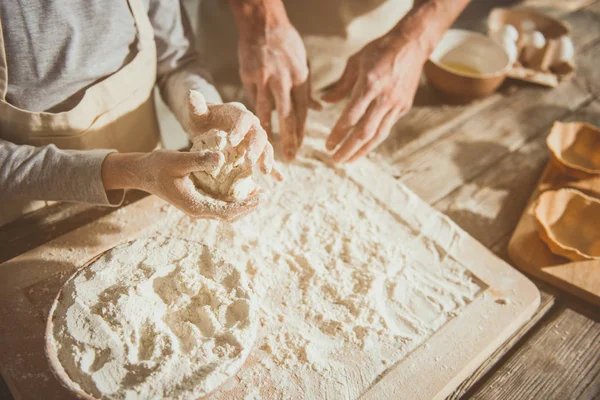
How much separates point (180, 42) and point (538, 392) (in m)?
1.43

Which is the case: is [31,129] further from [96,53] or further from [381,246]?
[381,246]

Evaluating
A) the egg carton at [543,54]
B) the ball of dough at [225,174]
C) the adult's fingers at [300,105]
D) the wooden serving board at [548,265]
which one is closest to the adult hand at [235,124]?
the ball of dough at [225,174]

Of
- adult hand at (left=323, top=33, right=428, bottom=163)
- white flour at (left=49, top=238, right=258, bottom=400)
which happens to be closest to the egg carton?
adult hand at (left=323, top=33, right=428, bottom=163)

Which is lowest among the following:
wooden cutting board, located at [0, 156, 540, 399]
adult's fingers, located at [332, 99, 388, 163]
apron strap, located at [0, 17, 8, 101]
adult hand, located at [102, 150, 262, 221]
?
wooden cutting board, located at [0, 156, 540, 399]

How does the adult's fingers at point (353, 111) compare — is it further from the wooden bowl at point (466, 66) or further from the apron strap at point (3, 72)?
the apron strap at point (3, 72)

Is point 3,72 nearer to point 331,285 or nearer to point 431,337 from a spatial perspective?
point 331,285

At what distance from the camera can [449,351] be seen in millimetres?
1077

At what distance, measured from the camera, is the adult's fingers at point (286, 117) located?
145 centimetres

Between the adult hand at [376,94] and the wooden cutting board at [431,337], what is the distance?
157 millimetres

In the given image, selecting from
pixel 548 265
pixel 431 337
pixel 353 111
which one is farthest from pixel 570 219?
pixel 353 111

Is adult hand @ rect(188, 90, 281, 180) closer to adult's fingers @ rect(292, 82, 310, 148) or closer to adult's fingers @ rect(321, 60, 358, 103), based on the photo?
adult's fingers @ rect(292, 82, 310, 148)

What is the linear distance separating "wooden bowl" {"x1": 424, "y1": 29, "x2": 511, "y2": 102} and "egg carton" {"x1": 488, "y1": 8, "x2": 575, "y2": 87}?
0.37 ft

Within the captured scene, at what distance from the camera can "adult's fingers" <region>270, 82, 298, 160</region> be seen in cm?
145

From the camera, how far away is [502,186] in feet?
5.19
